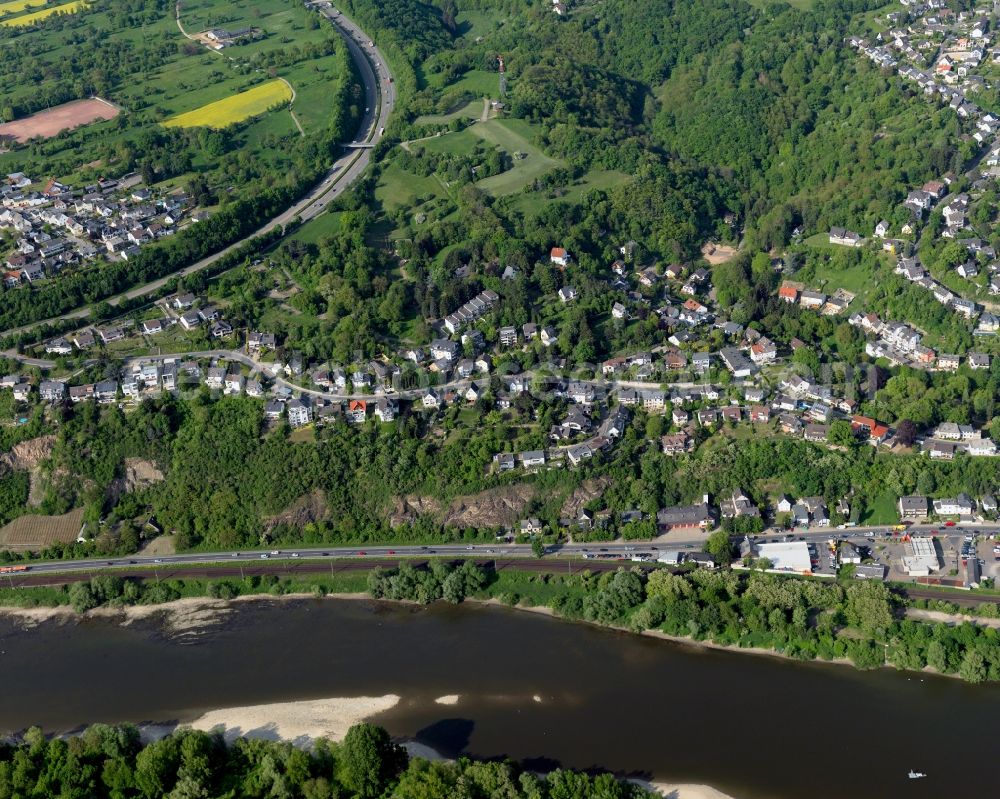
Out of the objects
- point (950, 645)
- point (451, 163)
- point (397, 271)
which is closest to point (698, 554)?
point (950, 645)

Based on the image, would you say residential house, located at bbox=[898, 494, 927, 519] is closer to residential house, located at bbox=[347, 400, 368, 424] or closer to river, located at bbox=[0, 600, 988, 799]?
river, located at bbox=[0, 600, 988, 799]

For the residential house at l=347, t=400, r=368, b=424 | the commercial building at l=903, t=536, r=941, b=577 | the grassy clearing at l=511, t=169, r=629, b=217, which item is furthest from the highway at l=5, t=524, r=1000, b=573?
the grassy clearing at l=511, t=169, r=629, b=217

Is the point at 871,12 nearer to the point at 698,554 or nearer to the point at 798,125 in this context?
the point at 798,125

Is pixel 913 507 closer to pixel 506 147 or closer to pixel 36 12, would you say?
pixel 506 147

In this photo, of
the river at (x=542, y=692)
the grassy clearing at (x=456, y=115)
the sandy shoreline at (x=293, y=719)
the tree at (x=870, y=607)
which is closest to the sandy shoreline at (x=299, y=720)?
the sandy shoreline at (x=293, y=719)

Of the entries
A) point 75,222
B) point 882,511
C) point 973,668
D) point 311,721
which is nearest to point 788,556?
point 882,511
